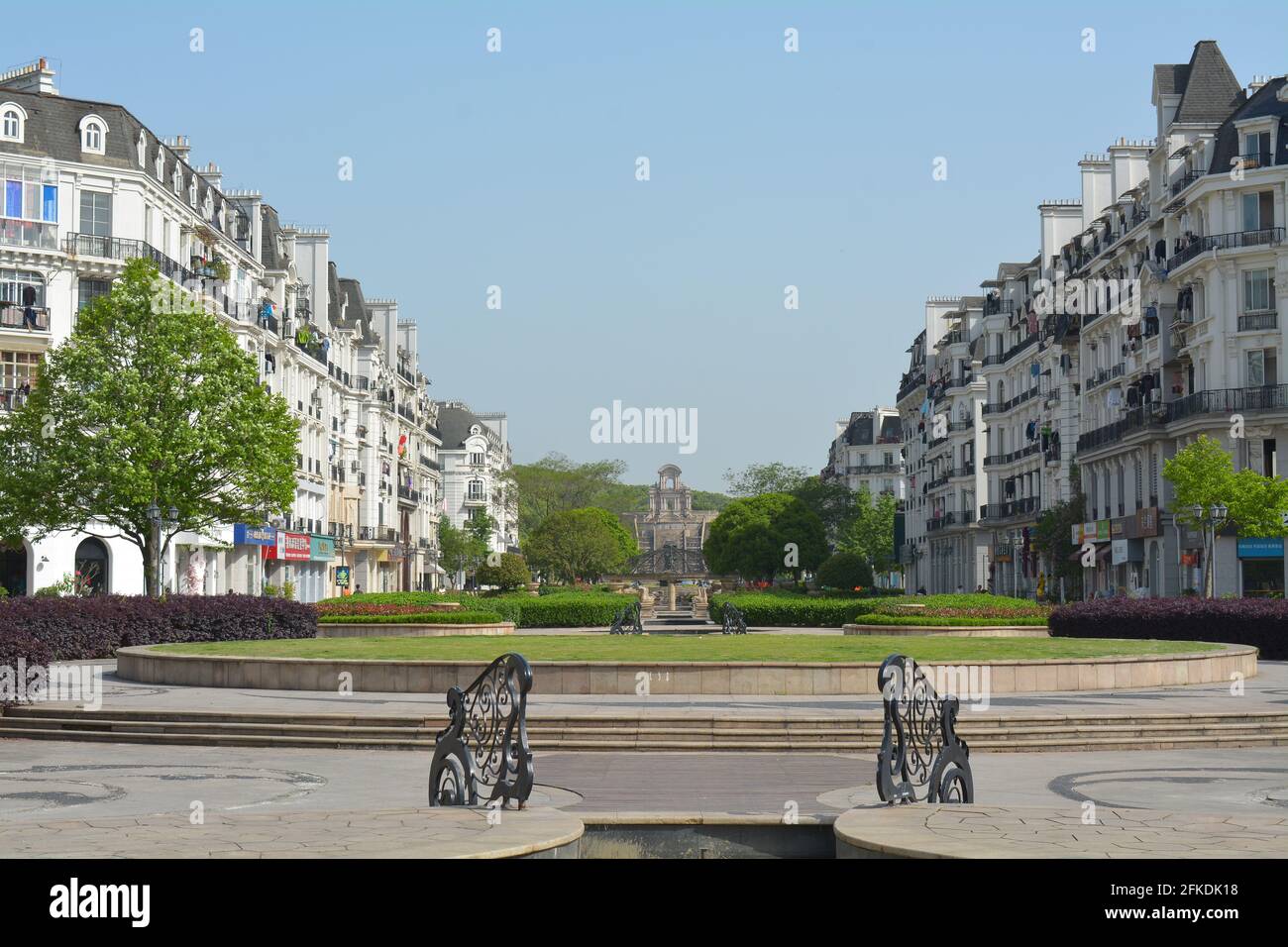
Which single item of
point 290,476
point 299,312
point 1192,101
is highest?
point 1192,101

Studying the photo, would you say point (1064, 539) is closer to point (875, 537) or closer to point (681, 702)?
point (875, 537)

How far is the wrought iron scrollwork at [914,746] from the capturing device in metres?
12.2

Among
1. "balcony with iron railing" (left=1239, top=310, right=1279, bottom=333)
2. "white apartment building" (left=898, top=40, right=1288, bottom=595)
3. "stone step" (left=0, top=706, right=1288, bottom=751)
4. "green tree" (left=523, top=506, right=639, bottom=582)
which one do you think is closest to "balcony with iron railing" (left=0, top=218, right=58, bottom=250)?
"stone step" (left=0, top=706, right=1288, bottom=751)

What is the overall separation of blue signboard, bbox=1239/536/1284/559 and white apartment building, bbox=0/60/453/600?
114 ft

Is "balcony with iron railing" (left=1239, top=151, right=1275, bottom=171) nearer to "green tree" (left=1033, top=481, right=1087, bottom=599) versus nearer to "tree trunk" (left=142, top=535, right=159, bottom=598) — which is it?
"green tree" (left=1033, top=481, right=1087, bottom=599)

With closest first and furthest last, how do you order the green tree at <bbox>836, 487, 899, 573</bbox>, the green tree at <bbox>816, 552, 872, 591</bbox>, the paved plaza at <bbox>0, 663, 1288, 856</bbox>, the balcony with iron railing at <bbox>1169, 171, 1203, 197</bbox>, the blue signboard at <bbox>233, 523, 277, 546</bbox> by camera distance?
the paved plaza at <bbox>0, 663, 1288, 856</bbox>
the balcony with iron railing at <bbox>1169, 171, 1203, 197</bbox>
the blue signboard at <bbox>233, 523, 277, 546</bbox>
the green tree at <bbox>816, 552, 872, 591</bbox>
the green tree at <bbox>836, 487, 899, 573</bbox>

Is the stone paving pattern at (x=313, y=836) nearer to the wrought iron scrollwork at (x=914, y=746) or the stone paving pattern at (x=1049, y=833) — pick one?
the stone paving pattern at (x=1049, y=833)

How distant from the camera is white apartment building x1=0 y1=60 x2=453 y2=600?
50.8 m

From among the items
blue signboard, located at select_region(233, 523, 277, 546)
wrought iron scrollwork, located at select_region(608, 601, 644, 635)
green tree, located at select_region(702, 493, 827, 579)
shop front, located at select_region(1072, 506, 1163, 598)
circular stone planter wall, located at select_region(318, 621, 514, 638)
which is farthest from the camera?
green tree, located at select_region(702, 493, 827, 579)
